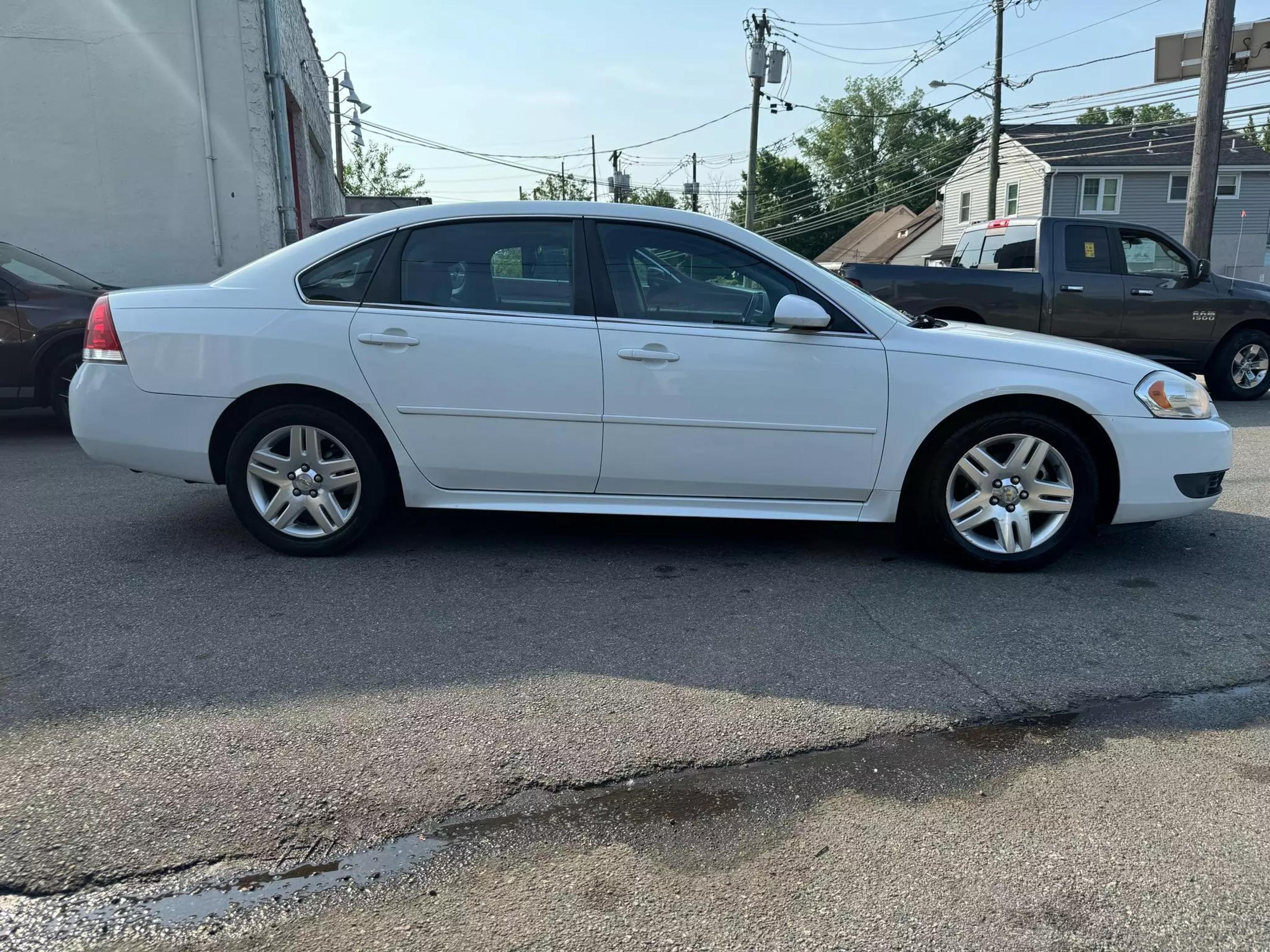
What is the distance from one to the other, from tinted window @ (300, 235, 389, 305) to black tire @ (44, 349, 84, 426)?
14.3 ft

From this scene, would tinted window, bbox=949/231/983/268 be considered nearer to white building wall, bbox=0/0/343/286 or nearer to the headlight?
the headlight

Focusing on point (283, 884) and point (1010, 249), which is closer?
point (283, 884)

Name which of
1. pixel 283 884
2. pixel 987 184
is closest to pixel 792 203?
pixel 987 184

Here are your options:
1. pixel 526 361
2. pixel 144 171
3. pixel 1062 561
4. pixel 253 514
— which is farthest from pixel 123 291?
pixel 144 171

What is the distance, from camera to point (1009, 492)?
4469 millimetres

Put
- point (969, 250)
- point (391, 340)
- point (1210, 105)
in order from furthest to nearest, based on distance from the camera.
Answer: point (1210, 105), point (969, 250), point (391, 340)

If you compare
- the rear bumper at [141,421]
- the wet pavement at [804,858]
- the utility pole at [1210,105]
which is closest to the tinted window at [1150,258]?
the utility pole at [1210,105]

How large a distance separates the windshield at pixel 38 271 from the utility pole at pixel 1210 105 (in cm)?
1261

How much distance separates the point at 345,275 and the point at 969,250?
8707 millimetres

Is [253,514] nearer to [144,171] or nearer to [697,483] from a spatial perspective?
[697,483]

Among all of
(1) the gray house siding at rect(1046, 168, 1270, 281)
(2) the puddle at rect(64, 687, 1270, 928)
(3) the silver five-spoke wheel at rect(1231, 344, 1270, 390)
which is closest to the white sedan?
(2) the puddle at rect(64, 687, 1270, 928)

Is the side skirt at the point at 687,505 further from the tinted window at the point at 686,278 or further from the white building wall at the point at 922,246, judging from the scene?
the white building wall at the point at 922,246

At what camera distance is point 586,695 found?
326 centimetres

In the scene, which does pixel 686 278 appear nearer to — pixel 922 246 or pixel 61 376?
pixel 61 376
